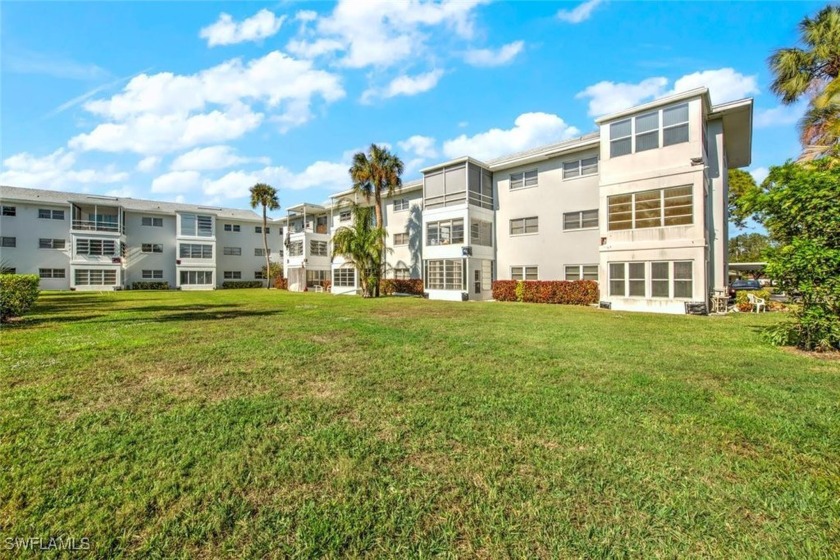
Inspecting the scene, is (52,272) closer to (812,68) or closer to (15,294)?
(15,294)

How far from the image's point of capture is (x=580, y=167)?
20828 mm

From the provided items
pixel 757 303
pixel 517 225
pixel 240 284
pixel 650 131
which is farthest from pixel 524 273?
pixel 240 284

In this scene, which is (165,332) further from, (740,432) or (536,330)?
(740,432)

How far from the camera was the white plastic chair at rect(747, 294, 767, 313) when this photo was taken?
16.0 metres

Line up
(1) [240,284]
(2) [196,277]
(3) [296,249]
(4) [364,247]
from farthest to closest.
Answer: (1) [240,284] → (2) [196,277] → (3) [296,249] → (4) [364,247]

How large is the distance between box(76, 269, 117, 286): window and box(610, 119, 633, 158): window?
44.6 metres

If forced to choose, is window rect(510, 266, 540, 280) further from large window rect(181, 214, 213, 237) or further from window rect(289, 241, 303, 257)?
large window rect(181, 214, 213, 237)

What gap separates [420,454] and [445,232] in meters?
22.1

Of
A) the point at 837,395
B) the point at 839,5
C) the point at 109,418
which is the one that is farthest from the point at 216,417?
the point at 839,5

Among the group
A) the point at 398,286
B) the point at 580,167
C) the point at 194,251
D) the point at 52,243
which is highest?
the point at 580,167

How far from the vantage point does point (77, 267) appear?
115 ft

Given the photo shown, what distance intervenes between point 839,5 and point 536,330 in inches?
828

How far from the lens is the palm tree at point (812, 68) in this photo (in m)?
15.7

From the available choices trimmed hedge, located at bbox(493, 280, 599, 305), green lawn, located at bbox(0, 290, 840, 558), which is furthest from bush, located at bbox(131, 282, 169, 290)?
green lawn, located at bbox(0, 290, 840, 558)
